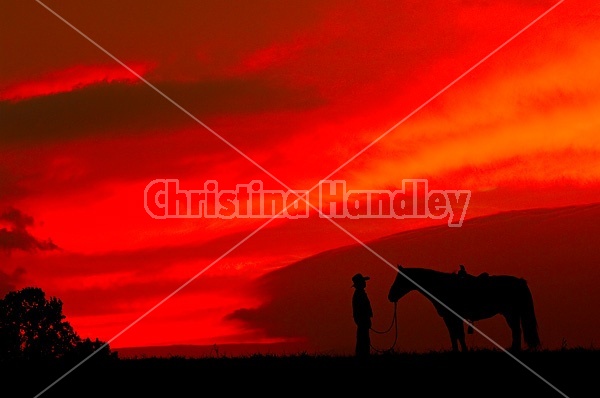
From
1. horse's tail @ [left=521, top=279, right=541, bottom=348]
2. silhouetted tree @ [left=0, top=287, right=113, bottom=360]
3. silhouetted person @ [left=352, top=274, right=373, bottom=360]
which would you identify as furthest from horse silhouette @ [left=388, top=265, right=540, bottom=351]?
silhouetted tree @ [left=0, top=287, right=113, bottom=360]

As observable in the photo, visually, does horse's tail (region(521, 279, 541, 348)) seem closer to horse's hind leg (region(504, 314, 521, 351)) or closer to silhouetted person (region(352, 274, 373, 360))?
horse's hind leg (region(504, 314, 521, 351))

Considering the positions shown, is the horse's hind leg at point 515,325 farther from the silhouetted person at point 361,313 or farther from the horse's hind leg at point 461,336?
the silhouetted person at point 361,313

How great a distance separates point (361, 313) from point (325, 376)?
13.5 feet

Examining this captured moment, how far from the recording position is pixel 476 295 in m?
27.4

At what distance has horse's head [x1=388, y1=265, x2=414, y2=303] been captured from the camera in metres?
27.3

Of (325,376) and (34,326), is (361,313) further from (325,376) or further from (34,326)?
(34,326)

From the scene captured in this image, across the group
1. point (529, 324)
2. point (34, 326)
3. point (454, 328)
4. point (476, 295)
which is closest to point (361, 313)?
point (454, 328)

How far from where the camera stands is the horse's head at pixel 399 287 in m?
Result: 27.3

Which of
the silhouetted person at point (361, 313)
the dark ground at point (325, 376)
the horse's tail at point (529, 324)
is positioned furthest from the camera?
the horse's tail at point (529, 324)

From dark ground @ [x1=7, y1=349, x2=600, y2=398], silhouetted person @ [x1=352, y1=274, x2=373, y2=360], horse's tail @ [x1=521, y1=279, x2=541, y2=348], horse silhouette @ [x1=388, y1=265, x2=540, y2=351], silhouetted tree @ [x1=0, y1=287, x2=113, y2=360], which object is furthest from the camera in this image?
silhouetted tree @ [x1=0, y1=287, x2=113, y2=360]

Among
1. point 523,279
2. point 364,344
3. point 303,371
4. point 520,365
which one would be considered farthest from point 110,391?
point 523,279

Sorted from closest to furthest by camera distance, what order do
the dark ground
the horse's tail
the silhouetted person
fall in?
the dark ground < the silhouetted person < the horse's tail

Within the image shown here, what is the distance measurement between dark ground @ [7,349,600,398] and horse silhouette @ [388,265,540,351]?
379 cm

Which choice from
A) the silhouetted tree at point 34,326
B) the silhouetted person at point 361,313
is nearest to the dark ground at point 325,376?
the silhouetted person at point 361,313
